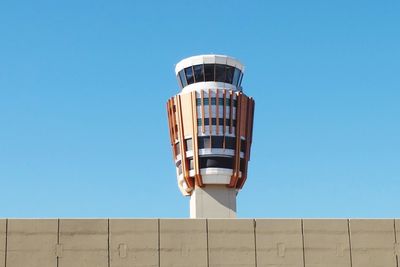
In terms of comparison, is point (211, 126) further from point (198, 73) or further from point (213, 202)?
point (213, 202)

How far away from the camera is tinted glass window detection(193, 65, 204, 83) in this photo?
3497 inches

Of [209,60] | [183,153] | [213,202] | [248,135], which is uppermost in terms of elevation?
[209,60]

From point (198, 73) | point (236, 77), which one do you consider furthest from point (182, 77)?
point (236, 77)

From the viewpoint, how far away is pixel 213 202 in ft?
285

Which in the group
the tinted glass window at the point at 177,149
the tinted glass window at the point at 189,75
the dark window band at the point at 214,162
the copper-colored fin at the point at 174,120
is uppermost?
the tinted glass window at the point at 189,75

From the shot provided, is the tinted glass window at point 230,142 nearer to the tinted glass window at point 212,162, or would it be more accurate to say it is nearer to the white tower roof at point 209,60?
the tinted glass window at point 212,162
